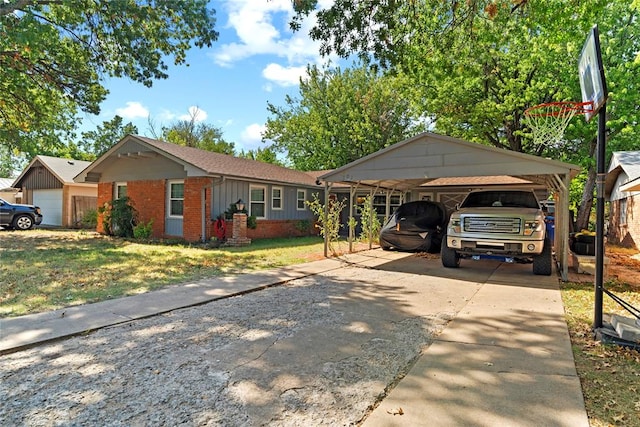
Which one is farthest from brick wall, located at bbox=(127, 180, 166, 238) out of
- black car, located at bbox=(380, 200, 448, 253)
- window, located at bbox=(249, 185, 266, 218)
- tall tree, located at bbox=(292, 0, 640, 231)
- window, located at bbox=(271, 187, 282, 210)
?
tall tree, located at bbox=(292, 0, 640, 231)

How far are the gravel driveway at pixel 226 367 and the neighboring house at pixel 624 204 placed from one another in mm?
11514

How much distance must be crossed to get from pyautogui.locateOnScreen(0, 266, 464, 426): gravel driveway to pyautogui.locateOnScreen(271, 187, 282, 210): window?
10.9 meters

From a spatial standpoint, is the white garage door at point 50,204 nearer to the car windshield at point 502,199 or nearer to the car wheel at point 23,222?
the car wheel at point 23,222

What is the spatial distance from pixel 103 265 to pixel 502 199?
1024 cm

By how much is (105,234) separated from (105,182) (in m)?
2.57

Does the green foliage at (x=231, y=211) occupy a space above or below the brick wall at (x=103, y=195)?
below

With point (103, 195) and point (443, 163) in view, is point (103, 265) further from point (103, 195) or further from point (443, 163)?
point (103, 195)

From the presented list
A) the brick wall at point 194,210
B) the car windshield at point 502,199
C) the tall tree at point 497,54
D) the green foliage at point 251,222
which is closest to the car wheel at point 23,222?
the brick wall at point 194,210

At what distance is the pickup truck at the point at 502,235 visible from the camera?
7.84 m

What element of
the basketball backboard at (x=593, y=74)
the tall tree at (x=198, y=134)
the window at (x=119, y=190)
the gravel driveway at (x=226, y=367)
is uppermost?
the tall tree at (x=198, y=134)

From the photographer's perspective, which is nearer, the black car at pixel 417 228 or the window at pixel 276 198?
the black car at pixel 417 228

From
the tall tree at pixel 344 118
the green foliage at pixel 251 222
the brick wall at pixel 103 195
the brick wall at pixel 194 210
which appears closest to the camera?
the brick wall at pixel 194 210

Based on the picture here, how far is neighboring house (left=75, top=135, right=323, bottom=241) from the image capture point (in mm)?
13484

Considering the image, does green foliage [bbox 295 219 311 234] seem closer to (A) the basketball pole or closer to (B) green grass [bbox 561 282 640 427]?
(B) green grass [bbox 561 282 640 427]
